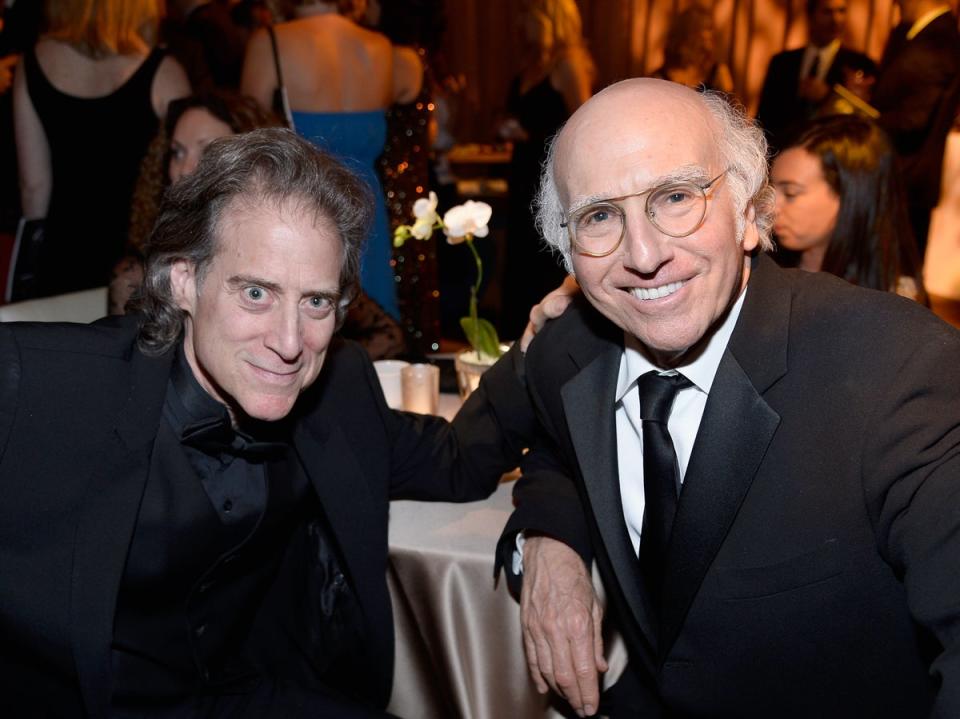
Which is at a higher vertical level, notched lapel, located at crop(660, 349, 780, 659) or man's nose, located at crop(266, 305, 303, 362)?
man's nose, located at crop(266, 305, 303, 362)

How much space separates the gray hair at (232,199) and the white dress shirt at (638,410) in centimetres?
56

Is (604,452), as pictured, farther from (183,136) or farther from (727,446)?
(183,136)

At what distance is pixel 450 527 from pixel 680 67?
4.75 m

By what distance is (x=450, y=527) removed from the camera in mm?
1919

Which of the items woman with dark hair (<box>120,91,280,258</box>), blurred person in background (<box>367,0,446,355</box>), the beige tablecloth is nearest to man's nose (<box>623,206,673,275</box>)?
the beige tablecloth

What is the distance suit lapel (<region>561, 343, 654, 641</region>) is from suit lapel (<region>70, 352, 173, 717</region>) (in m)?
0.76

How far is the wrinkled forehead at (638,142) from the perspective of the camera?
56.9 inches

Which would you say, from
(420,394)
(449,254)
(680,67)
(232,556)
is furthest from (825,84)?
(232,556)

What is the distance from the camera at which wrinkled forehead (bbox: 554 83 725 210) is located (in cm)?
145

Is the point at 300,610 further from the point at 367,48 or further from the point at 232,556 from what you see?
the point at 367,48

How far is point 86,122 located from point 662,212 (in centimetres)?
262

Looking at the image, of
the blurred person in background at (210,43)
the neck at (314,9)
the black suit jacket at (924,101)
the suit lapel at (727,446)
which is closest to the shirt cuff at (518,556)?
the suit lapel at (727,446)

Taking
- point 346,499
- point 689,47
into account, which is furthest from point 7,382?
point 689,47

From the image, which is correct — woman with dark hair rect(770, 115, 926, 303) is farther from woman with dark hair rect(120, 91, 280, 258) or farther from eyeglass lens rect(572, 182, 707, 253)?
woman with dark hair rect(120, 91, 280, 258)
